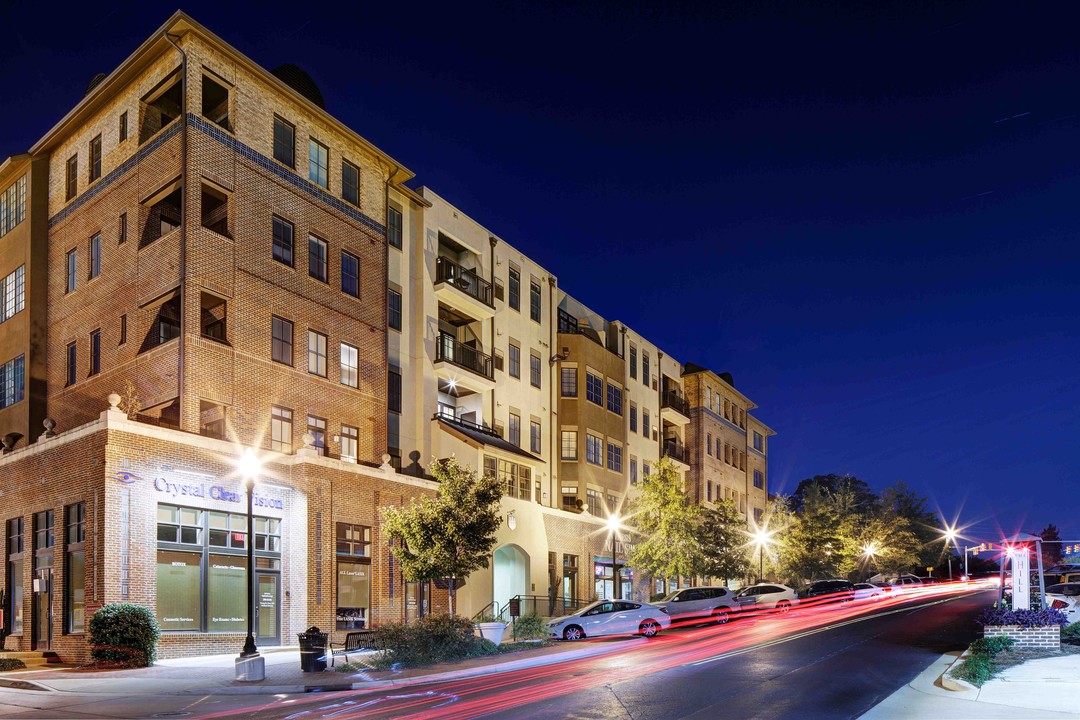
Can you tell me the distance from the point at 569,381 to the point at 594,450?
4.08 metres

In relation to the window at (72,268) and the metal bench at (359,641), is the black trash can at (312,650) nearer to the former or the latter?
the metal bench at (359,641)

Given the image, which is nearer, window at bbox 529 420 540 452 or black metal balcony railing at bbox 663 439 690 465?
window at bbox 529 420 540 452

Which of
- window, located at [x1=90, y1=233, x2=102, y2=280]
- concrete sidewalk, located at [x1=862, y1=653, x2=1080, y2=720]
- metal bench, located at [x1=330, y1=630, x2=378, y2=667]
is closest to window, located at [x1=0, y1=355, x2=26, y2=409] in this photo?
window, located at [x1=90, y1=233, x2=102, y2=280]

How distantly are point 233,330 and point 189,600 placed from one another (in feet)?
28.1

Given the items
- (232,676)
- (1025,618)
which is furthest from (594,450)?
(232,676)

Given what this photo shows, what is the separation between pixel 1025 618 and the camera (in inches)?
901

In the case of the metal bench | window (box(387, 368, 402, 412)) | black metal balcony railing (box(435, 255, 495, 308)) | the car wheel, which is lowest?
the car wheel

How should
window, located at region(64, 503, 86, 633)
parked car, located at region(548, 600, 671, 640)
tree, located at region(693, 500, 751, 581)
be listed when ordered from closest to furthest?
window, located at region(64, 503, 86, 633) < parked car, located at region(548, 600, 671, 640) < tree, located at region(693, 500, 751, 581)

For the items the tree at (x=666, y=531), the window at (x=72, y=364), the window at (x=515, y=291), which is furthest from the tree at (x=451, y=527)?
the tree at (x=666, y=531)

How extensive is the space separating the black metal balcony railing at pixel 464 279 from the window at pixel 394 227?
91.4 inches

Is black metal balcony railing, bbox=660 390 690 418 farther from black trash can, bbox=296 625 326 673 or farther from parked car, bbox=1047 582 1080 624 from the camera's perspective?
black trash can, bbox=296 625 326 673

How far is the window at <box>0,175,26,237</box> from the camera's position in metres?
38.3

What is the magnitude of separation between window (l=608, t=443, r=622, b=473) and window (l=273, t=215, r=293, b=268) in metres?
26.3

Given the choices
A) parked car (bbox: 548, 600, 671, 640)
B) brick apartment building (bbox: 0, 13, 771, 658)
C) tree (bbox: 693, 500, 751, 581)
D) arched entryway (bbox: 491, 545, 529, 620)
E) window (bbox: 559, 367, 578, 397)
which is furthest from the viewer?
window (bbox: 559, 367, 578, 397)
